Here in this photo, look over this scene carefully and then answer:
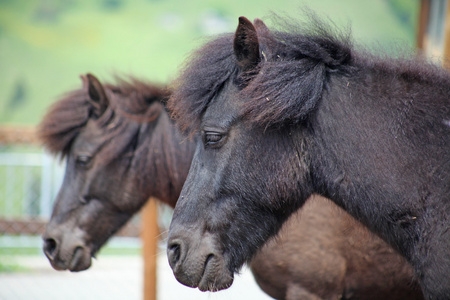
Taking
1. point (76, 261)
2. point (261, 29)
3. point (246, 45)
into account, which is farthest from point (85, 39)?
point (246, 45)

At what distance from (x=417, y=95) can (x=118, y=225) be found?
2478 mm

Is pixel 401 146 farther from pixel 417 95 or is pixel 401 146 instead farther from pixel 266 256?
pixel 266 256

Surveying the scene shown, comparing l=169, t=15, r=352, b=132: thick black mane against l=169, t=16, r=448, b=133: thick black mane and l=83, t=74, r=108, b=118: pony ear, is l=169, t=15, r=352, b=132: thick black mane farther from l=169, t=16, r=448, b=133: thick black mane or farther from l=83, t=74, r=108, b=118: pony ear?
l=83, t=74, r=108, b=118: pony ear

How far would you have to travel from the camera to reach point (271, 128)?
2.16 meters

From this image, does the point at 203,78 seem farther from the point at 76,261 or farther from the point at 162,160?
the point at 76,261

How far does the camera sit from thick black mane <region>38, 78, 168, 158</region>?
3.63m

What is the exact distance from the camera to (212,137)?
2.21 m

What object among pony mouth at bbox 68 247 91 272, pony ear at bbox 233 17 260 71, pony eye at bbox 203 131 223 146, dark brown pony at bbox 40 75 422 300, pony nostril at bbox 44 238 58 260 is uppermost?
pony ear at bbox 233 17 260 71

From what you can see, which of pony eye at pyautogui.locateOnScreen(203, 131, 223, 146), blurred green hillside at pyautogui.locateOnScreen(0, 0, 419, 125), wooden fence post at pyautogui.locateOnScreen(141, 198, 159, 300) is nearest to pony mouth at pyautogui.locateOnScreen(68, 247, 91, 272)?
wooden fence post at pyautogui.locateOnScreen(141, 198, 159, 300)

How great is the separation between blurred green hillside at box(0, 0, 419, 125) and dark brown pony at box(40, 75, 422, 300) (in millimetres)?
5240

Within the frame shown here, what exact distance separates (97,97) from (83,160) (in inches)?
20.7

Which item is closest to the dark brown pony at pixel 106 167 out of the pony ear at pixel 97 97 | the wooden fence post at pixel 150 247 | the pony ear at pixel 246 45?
the pony ear at pixel 97 97

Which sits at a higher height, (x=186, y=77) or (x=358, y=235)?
(x=186, y=77)

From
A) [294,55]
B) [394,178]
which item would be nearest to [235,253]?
[394,178]
